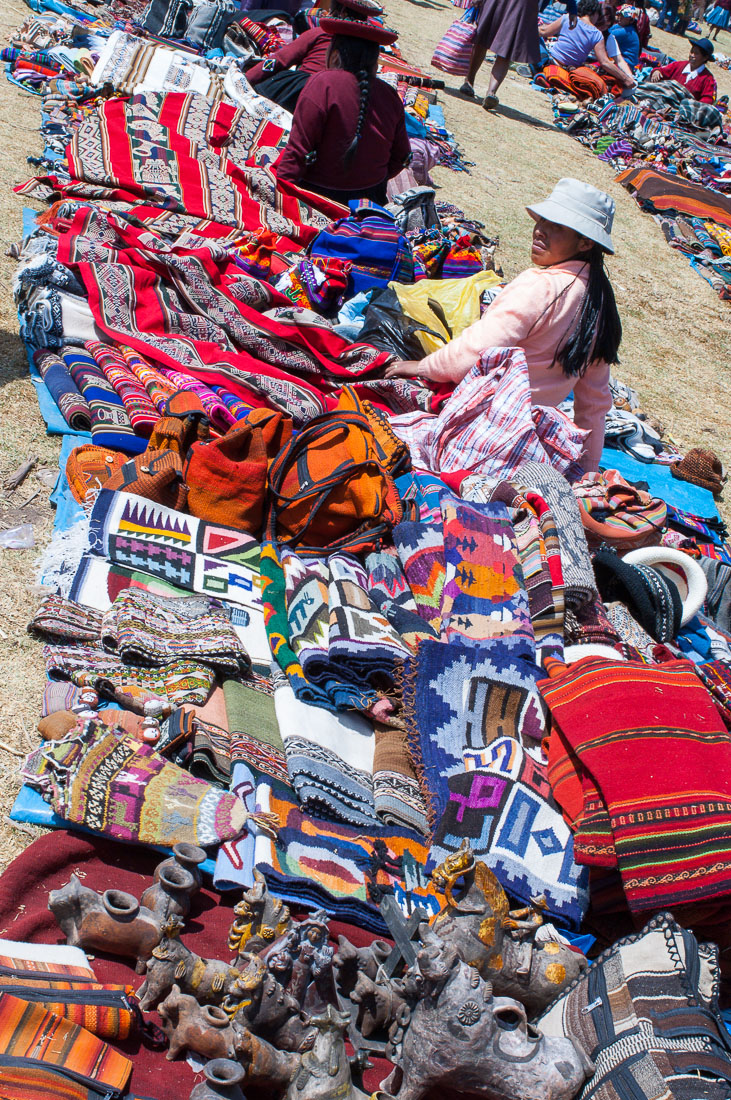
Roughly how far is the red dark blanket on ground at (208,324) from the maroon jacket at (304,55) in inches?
118

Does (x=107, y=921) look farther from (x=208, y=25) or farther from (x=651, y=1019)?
(x=208, y=25)

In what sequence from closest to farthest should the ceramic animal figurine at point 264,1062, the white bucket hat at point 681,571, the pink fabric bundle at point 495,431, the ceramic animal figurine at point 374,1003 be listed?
the ceramic animal figurine at point 264,1062 < the ceramic animal figurine at point 374,1003 < the white bucket hat at point 681,571 < the pink fabric bundle at point 495,431

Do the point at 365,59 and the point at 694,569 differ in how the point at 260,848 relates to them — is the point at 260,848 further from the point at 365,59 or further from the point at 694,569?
the point at 365,59

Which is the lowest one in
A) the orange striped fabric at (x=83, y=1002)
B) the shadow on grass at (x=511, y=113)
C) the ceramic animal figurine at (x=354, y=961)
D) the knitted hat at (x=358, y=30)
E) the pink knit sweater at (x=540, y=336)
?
the orange striped fabric at (x=83, y=1002)

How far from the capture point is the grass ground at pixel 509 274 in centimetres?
275

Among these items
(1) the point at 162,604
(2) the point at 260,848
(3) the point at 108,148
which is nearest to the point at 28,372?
(1) the point at 162,604

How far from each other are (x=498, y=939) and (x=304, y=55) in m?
7.06

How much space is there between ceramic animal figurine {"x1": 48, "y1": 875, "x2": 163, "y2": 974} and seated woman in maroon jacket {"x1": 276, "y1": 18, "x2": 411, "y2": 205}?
502 centimetres

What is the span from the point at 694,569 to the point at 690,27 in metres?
27.0

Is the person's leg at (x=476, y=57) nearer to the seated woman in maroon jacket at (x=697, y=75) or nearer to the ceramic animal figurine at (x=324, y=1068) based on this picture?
the seated woman in maroon jacket at (x=697, y=75)

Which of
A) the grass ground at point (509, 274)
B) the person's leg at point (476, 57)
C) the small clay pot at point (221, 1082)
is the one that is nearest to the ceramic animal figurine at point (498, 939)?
the small clay pot at point (221, 1082)

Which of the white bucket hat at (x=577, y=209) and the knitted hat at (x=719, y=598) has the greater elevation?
the white bucket hat at (x=577, y=209)

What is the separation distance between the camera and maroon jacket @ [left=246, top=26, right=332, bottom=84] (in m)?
6.68

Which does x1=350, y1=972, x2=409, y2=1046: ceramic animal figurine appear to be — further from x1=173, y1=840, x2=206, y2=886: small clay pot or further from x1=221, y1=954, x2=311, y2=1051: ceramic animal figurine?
x1=173, y1=840, x2=206, y2=886: small clay pot
